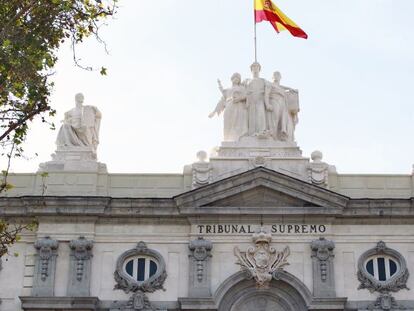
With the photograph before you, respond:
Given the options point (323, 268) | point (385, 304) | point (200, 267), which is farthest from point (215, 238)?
point (385, 304)

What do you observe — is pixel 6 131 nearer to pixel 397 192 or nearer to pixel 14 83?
pixel 14 83

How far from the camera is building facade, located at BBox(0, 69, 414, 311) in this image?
2758cm

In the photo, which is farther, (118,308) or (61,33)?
(118,308)

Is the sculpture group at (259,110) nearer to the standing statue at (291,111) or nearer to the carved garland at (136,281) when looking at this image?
the standing statue at (291,111)

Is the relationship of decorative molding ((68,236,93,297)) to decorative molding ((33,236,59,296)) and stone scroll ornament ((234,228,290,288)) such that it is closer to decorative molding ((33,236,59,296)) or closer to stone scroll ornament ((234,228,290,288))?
decorative molding ((33,236,59,296))

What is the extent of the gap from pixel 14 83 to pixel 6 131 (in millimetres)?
939

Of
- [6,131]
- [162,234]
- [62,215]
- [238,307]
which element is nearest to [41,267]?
[62,215]

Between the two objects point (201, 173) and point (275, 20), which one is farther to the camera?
point (275, 20)

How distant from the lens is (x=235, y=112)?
30.4m

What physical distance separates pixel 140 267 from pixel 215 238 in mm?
2418

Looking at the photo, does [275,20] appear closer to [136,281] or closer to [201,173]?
[201,173]

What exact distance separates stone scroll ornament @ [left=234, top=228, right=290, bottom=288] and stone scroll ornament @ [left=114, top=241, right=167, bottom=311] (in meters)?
2.35

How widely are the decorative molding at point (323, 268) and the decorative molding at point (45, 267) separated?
773 cm

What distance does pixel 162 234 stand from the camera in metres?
28.5
